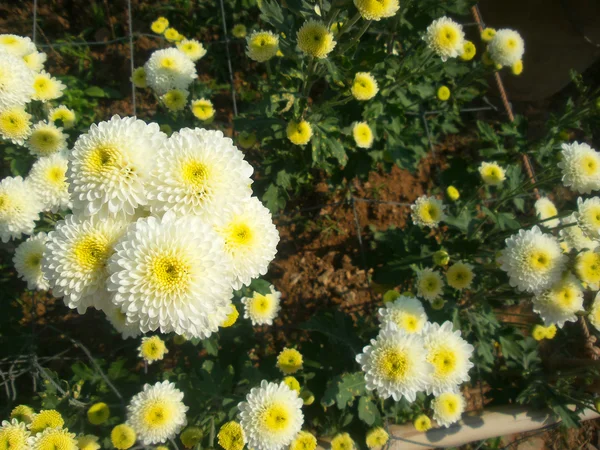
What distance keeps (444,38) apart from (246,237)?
6.57 ft

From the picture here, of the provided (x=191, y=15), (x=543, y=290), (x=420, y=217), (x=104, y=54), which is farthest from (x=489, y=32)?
(x=104, y=54)

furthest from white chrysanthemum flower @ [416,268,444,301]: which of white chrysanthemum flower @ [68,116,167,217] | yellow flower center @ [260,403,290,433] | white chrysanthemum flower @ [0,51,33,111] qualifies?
white chrysanthemum flower @ [0,51,33,111]

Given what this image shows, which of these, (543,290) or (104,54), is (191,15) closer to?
(104,54)

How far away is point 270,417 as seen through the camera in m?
1.80

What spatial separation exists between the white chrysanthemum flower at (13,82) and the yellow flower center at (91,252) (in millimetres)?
1424

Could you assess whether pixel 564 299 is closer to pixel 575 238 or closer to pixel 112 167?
pixel 575 238

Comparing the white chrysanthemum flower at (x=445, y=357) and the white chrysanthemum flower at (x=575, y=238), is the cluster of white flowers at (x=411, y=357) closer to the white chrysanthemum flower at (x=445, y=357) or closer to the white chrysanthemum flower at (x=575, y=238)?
the white chrysanthemum flower at (x=445, y=357)

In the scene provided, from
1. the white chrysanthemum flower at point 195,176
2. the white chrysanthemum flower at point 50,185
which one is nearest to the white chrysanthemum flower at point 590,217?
the white chrysanthemum flower at point 195,176

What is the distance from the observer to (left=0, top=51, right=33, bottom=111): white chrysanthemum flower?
2.12 metres

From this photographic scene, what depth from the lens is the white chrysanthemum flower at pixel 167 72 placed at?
2588 millimetres

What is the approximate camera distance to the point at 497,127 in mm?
4195

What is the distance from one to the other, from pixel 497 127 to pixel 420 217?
2254 millimetres

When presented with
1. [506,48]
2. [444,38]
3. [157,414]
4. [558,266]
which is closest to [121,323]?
[157,414]

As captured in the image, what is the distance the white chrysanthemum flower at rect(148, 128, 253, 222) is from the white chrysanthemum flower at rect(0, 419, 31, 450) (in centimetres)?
125
